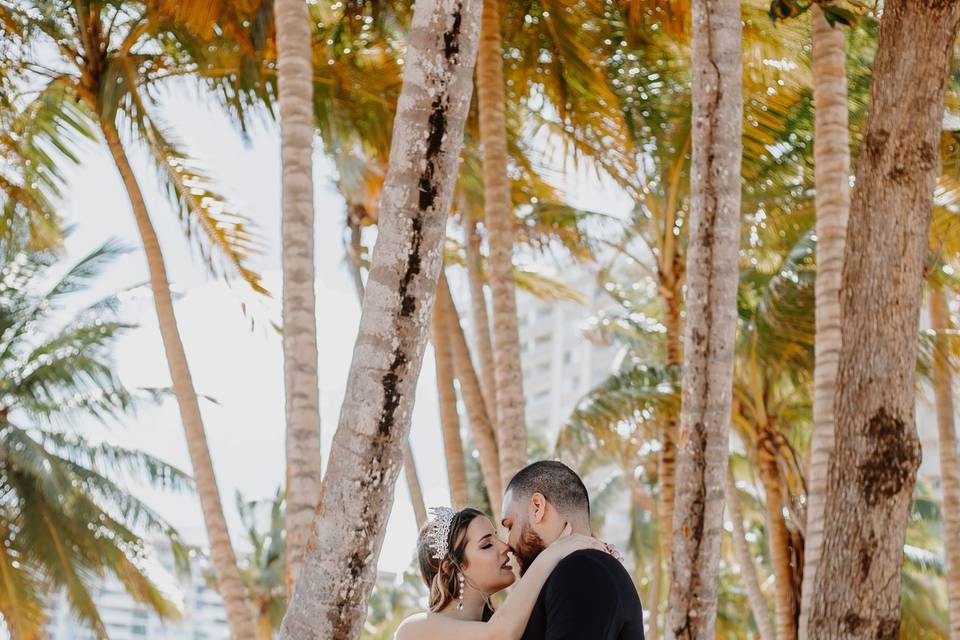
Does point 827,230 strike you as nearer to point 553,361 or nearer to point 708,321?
point 708,321

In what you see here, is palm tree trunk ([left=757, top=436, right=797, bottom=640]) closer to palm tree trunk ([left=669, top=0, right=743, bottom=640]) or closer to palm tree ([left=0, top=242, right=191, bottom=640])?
palm tree trunk ([left=669, top=0, right=743, bottom=640])

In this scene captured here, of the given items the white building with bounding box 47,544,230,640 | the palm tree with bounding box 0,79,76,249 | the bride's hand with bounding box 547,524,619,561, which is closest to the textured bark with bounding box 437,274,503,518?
the palm tree with bounding box 0,79,76,249

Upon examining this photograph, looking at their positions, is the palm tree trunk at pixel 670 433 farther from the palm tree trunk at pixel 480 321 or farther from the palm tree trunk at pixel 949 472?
the palm tree trunk at pixel 949 472

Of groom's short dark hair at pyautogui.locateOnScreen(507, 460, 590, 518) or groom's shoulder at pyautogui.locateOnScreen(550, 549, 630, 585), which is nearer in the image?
groom's shoulder at pyautogui.locateOnScreen(550, 549, 630, 585)

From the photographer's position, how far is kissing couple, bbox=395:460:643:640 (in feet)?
11.4

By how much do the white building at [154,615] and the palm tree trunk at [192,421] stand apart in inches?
297

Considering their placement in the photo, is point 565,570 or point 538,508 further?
point 538,508

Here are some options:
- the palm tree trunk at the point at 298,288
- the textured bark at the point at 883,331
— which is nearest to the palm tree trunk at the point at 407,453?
the palm tree trunk at the point at 298,288

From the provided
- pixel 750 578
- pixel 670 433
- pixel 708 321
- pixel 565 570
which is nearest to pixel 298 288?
pixel 708 321

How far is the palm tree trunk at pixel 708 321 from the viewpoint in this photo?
6.14m

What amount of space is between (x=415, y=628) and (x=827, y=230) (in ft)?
18.3

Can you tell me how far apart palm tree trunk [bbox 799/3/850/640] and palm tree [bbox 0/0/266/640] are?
18.4 feet

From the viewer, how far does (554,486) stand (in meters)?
3.84

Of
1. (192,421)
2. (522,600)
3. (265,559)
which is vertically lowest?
(265,559)
